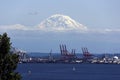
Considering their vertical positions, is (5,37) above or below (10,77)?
above

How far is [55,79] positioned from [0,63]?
102 meters

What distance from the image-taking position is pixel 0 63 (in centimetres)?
2738

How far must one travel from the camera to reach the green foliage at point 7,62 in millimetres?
27172

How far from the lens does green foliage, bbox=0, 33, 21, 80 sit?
1070 inches

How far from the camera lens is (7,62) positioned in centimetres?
2742

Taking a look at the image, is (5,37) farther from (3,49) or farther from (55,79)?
(55,79)

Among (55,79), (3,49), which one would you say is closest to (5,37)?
(3,49)

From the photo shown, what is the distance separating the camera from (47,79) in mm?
130000

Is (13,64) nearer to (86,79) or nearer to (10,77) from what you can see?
(10,77)

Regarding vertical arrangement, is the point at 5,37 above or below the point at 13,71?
above

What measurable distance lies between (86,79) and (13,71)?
107 meters

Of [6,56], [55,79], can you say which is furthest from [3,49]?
[55,79]

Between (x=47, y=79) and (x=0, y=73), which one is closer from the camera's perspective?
(x=0, y=73)

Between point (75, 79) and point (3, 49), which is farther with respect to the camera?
point (75, 79)
